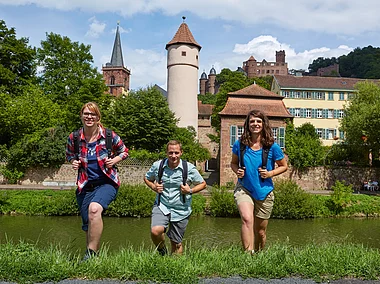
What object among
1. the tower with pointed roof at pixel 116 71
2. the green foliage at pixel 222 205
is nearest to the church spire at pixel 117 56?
the tower with pointed roof at pixel 116 71

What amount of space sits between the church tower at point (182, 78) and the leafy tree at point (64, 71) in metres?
6.65

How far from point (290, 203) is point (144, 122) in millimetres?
14734

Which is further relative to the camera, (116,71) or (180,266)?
(116,71)

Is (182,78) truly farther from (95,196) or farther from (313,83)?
(95,196)

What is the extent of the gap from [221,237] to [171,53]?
25.3 metres

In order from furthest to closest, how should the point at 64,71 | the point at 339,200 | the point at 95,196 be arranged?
the point at 64,71 < the point at 339,200 < the point at 95,196

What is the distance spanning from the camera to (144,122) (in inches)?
1199

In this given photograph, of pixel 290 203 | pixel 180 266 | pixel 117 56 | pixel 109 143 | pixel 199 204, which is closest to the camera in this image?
pixel 180 266

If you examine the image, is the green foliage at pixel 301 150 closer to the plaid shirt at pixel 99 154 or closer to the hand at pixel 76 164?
the plaid shirt at pixel 99 154

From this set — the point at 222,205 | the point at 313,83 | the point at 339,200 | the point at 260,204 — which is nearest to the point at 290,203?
the point at 339,200

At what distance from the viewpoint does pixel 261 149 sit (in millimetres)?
4836

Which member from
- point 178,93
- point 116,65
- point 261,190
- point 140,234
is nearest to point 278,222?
point 140,234

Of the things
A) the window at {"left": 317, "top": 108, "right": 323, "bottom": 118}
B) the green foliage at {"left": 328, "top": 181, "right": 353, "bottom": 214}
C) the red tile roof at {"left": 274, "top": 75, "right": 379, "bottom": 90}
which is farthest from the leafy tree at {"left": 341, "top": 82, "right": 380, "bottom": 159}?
the red tile roof at {"left": 274, "top": 75, "right": 379, "bottom": 90}

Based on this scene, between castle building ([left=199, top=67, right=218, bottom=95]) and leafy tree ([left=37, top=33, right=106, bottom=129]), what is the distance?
73751mm
